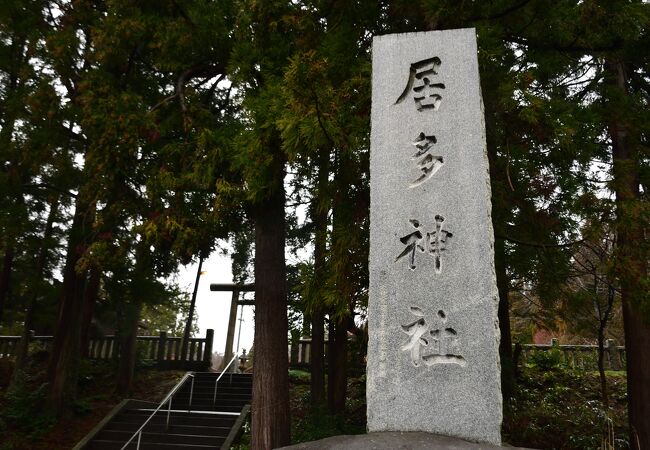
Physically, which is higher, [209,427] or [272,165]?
[272,165]

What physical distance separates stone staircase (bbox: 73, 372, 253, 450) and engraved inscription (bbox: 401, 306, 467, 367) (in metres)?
6.01

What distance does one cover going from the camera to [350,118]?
5.01 m

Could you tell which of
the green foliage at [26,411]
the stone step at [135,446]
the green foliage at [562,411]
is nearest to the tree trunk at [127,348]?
the green foliage at [26,411]

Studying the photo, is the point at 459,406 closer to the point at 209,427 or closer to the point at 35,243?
the point at 209,427

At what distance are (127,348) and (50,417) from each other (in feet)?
7.63

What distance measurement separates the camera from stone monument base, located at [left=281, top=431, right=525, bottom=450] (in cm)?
292

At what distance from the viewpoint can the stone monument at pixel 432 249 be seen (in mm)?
3221

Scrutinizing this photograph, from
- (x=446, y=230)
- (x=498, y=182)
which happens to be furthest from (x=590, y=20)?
(x=446, y=230)

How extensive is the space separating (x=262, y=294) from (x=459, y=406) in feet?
11.2

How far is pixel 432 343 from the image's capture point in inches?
131

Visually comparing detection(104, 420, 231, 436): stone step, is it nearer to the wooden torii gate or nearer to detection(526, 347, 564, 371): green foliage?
the wooden torii gate

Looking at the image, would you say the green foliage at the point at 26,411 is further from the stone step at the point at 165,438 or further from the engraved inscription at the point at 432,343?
the engraved inscription at the point at 432,343

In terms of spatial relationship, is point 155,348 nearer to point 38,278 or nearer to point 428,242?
point 38,278

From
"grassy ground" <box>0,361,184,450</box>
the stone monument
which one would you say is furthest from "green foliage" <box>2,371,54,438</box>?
the stone monument
